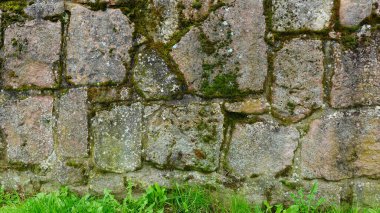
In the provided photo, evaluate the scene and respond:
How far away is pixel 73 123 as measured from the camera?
239cm

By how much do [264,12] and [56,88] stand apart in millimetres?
1230

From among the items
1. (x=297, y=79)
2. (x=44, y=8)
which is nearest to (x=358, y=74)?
(x=297, y=79)

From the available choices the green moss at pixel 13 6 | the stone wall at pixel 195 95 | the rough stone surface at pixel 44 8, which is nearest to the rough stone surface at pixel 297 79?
the stone wall at pixel 195 95

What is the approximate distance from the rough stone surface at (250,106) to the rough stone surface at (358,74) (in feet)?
1.17

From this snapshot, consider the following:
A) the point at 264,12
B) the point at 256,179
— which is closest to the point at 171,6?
the point at 264,12

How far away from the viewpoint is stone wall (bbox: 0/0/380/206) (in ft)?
7.12

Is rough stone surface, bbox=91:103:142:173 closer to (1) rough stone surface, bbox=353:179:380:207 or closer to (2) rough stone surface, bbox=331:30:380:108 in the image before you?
(2) rough stone surface, bbox=331:30:380:108

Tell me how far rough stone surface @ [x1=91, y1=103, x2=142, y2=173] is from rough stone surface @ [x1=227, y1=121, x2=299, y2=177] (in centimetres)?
53

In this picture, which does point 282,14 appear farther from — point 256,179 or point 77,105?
point 77,105

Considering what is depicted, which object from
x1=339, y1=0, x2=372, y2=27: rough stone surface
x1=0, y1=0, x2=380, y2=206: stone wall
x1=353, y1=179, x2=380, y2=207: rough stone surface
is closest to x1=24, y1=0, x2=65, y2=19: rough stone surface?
x1=0, y1=0, x2=380, y2=206: stone wall

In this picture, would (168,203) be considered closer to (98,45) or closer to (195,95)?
(195,95)

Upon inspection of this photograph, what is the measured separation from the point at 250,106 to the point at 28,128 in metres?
1.28

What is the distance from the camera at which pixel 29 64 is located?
2.41m

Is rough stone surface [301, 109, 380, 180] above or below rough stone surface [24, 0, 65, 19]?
below
